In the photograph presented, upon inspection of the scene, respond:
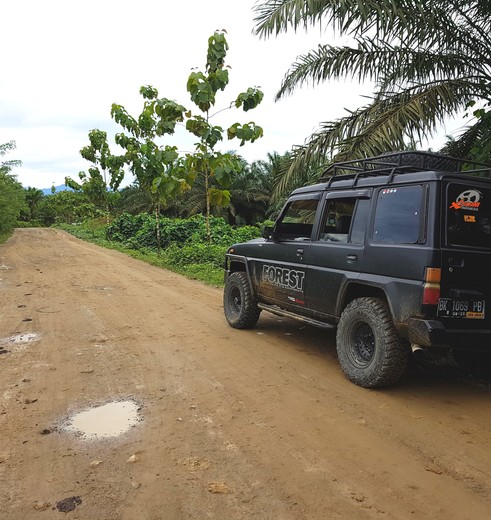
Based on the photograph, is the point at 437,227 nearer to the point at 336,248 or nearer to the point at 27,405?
the point at 336,248

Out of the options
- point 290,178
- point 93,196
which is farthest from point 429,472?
point 93,196

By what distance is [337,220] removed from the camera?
538 cm

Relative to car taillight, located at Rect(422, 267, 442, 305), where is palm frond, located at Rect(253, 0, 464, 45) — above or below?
above

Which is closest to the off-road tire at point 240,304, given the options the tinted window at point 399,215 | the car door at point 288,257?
the car door at point 288,257

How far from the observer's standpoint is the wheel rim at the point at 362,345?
469cm

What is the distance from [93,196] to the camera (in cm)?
3884

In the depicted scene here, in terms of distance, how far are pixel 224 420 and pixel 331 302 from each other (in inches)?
73.6

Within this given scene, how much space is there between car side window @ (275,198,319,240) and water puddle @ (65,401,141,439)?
9.64 ft

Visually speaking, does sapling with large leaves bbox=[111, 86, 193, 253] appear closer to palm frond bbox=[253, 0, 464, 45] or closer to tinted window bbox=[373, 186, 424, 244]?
palm frond bbox=[253, 0, 464, 45]

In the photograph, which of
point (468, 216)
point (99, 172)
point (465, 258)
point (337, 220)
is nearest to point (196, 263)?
point (337, 220)

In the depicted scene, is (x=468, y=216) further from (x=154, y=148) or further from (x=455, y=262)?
(x=154, y=148)

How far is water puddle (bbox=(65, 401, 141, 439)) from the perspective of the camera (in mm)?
3707

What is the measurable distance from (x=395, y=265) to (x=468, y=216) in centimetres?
77

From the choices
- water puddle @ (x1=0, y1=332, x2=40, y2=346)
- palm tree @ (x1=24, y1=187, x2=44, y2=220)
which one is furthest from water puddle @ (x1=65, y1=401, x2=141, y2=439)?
palm tree @ (x1=24, y1=187, x2=44, y2=220)
